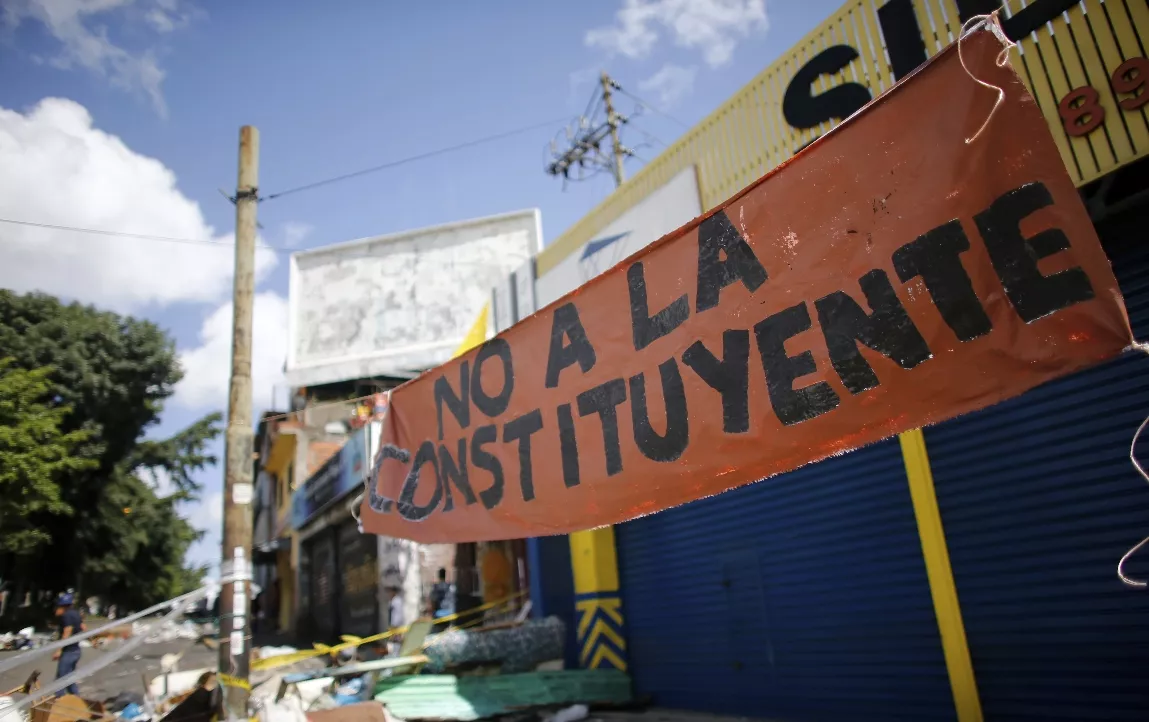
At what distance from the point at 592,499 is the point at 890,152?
2140 millimetres

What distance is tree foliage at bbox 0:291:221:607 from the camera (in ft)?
86.3

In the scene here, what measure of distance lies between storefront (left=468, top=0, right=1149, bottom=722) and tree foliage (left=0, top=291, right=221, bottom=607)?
23968mm

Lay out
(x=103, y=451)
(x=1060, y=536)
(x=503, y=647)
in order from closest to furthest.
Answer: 1. (x=1060, y=536)
2. (x=503, y=647)
3. (x=103, y=451)

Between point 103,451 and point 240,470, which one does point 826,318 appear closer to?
point 240,470

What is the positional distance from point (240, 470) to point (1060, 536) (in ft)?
23.0

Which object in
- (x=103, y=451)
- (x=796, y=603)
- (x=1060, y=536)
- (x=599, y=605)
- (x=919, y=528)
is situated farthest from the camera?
(x=103, y=451)

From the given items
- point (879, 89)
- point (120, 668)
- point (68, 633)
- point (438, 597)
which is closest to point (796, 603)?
point (879, 89)

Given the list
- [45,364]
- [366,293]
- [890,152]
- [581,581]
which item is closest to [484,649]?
[581,581]

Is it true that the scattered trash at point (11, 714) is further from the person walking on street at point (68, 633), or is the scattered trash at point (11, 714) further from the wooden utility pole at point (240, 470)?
the person walking on street at point (68, 633)

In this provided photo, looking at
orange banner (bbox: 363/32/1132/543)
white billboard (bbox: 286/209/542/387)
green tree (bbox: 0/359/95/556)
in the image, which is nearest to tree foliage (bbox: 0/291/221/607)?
green tree (bbox: 0/359/95/556)

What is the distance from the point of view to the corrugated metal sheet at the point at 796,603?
645 cm

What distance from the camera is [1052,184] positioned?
239cm

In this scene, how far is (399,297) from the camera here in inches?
1109

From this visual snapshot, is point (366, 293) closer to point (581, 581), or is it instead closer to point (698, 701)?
point (581, 581)
